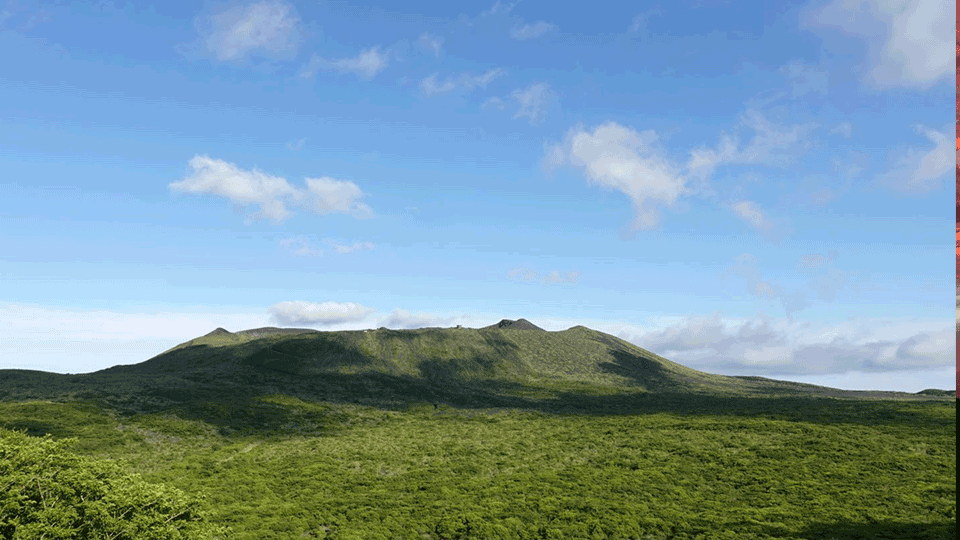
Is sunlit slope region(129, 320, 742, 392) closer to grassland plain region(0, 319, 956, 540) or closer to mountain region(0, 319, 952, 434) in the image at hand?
mountain region(0, 319, 952, 434)

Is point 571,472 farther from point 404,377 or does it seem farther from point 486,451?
point 404,377

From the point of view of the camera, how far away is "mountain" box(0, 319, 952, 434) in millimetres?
86250

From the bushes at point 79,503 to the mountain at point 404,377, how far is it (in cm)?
5307

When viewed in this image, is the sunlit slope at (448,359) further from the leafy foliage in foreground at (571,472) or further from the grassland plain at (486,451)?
the leafy foliage in foreground at (571,472)

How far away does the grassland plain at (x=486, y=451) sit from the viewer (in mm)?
39375

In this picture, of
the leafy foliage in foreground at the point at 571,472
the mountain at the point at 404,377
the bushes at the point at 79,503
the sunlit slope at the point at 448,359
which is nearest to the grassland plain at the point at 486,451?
the leafy foliage in foreground at the point at 571,472

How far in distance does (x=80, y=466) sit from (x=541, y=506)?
30.5m

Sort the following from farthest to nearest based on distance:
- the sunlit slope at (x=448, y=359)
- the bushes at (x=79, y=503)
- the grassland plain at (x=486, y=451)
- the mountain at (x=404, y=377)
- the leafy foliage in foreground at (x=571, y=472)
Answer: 1. the sunlit slope at (x=448, y=359)
2. the mountain at (x=404, y=377)
3. the grassland plain at (x=486, y=451)
4. the leafy foliage in foreground at (x=571, y=472)
5. the bushes at (x=79, y=503)

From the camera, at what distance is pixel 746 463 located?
53.0 m

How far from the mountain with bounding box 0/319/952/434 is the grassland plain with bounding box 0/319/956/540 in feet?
2.54

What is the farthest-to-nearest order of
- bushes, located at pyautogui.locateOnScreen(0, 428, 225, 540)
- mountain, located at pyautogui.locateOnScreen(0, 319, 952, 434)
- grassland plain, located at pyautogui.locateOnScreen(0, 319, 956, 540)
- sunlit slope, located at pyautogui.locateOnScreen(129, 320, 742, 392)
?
sunlit slope, located at pyautogui.locateOnScreen(129, 320, 742, 392) → mountain, located at pyautogui.locateOnScreen(0, 319, 952, 434) → grassland plain, located at pyautogui.locateOnScreen(0, 319, 956, 540) → bushes, located at pyautogui.locateOnScreen(0, 428, 225, 540)

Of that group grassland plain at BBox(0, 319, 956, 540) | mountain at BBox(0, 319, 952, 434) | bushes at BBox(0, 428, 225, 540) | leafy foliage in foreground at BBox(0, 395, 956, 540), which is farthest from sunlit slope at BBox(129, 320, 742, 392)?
bushes at BBox(0, 428, 225, 540)

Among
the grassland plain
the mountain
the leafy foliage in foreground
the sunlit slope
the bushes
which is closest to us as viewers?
the bushes

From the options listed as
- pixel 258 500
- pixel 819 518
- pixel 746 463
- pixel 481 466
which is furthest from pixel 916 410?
pixel 258 500
